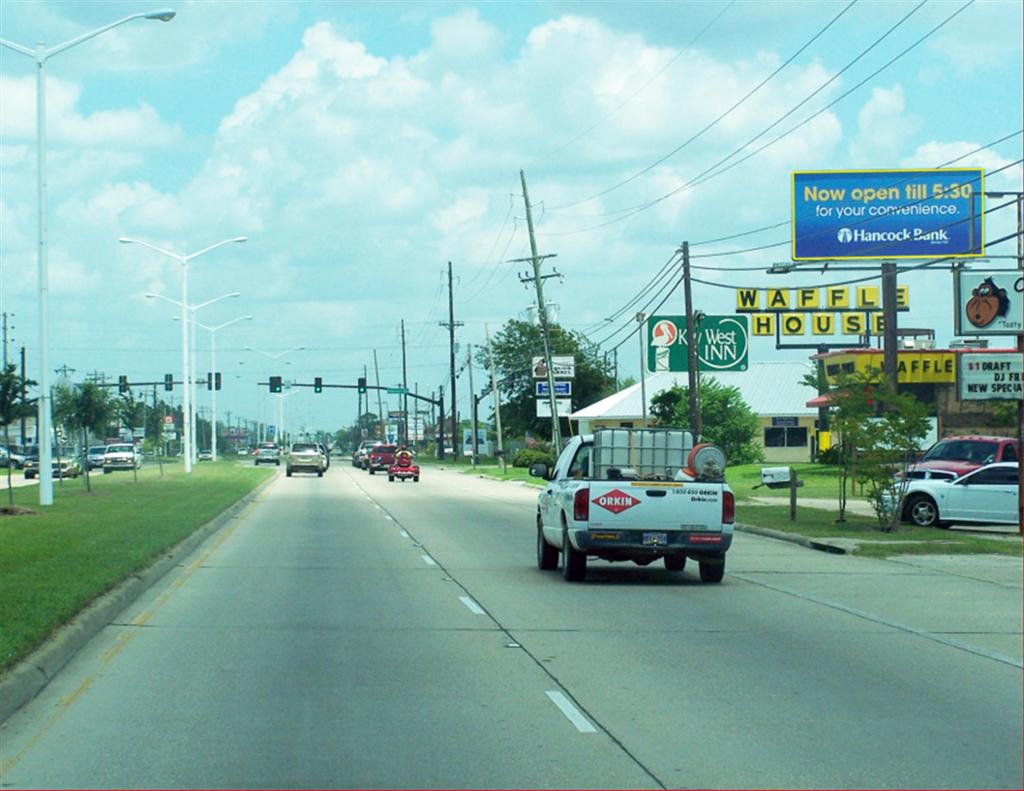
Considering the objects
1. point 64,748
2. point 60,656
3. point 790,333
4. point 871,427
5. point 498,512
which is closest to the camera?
point 64,748

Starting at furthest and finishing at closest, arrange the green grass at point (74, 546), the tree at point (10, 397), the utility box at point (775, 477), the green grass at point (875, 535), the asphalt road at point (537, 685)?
1. the utility box at point (775, 477)
2. the tree at point (10, 397)
3. the green grass at point (875, 535)
4. the green grass at point (74, 546)
5. the asphalt road at point (537, 685)

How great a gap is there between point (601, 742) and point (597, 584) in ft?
34.5

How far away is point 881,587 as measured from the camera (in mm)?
19188

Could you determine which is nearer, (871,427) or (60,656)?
(60,656)

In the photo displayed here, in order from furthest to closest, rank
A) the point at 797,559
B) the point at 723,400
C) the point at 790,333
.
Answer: the point at 723,400 < the point at 790,333 < the point at 797,559

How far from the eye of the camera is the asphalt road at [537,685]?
27.8ft

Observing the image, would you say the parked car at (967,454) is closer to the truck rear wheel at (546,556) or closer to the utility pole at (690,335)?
the utility pole at (690,335)

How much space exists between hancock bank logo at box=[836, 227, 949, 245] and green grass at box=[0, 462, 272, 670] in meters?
24.0

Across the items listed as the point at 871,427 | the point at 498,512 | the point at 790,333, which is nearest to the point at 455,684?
the point at 871,427

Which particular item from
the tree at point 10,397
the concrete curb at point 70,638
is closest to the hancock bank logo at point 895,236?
the tree at point 10,397

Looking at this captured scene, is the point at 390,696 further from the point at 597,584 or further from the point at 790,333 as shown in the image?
the point at 790,333

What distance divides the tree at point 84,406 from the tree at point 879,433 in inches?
992

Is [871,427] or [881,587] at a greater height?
[871,427]

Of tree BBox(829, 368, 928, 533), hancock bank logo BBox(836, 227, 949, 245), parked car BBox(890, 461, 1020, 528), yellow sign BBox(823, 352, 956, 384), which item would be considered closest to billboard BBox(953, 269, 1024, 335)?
parked car BBox(890, 461, 1020, 528)
